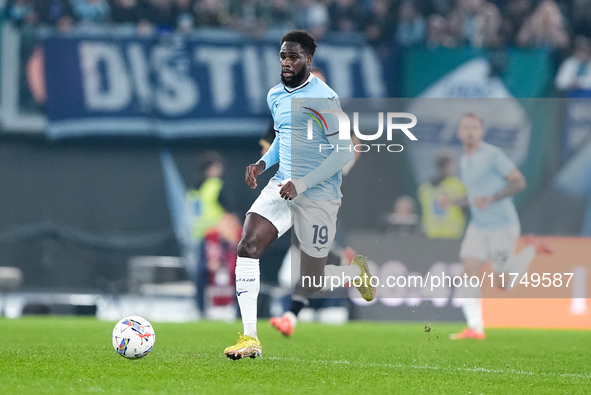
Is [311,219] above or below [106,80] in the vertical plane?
above

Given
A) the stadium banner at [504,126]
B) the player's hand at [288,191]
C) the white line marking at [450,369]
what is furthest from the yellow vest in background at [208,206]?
the player's hand at [288,191]

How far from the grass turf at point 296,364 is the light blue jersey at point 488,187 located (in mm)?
1172

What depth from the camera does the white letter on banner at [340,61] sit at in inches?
592

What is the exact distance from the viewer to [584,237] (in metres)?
12.2

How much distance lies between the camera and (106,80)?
1467cm

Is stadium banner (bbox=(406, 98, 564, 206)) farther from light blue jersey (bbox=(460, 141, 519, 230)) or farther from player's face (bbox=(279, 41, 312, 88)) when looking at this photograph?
player's face (bbox=(279, 41, 312, 88))

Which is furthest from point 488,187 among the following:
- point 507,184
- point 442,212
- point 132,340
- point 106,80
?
point 106,80

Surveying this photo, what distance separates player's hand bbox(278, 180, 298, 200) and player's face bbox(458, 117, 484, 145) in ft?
12.5

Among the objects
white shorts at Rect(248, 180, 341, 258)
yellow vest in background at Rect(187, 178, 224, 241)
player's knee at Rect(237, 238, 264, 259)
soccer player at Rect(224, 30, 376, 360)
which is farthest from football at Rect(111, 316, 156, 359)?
yellow vest in background at Rect(187, 178, 224, 241)

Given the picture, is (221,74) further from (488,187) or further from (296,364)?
(296,364)

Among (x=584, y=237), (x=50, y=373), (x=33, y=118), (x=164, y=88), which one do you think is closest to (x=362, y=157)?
(x=584, y=237)

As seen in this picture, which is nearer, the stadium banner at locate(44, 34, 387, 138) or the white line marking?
the white line marking

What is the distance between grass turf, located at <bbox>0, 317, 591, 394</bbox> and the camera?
486 centimetres

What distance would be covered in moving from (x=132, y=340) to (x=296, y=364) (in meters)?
1.05
